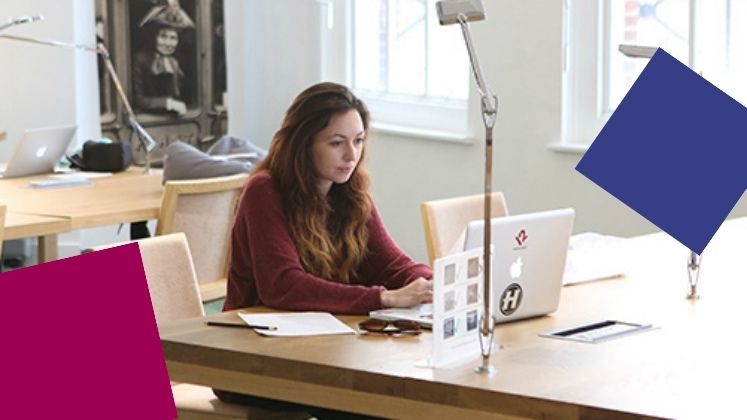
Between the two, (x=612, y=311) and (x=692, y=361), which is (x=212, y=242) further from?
(x=692, y=361)

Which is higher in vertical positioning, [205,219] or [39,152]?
[39,152]

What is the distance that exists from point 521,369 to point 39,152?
12.1ft

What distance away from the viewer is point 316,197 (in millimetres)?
3494

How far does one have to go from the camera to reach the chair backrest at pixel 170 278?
3.43 metres

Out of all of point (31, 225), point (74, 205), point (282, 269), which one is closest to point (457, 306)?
point (282, 269)

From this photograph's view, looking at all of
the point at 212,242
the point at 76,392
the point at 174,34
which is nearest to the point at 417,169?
the point at 174,34

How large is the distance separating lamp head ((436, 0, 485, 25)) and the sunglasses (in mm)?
646

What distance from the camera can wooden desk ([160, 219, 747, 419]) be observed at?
2494mm

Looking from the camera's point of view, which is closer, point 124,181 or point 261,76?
point 124,181

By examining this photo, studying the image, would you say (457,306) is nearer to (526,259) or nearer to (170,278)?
(526,259)

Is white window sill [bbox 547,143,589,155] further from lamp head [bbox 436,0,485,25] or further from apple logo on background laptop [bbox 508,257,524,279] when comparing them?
lamp head [bbox 436,0,485,25]

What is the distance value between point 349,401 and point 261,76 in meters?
5.38

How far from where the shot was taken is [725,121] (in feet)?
9.34

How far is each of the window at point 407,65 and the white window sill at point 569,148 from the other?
2.21ft
